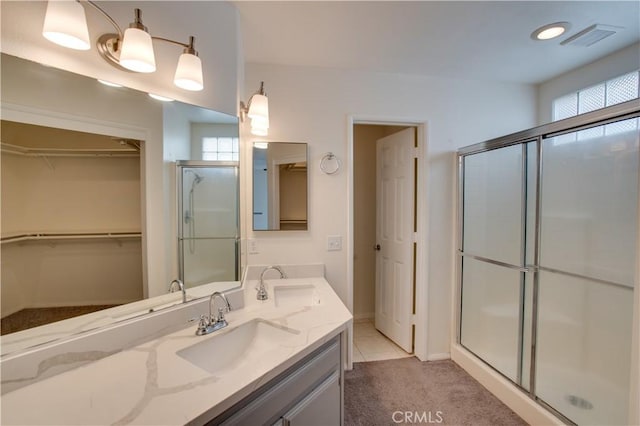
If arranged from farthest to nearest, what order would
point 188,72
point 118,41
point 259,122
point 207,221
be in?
point 259,122 → point 207,221 → point 188,72 → point 118,41

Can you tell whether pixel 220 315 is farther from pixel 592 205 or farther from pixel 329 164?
pixel 592 205

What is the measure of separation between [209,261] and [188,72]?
3.09ft

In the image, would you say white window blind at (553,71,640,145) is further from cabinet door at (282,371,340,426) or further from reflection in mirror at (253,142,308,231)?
cabinet door at (282,371,340,426)

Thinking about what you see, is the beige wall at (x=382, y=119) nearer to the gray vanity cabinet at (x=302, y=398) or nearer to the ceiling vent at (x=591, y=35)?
the ceiling vent at (x=591, y=35)

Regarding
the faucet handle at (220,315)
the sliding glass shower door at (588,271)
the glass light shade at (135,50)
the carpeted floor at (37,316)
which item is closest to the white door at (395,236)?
the sliding glass shower door at (588,271)

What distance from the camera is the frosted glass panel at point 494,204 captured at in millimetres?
2119

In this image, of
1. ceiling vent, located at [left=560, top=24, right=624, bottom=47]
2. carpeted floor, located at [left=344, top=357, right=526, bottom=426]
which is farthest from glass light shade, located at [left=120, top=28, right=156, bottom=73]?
ceiling vent, located at [left=560, top=24, right=624, bottom=47]

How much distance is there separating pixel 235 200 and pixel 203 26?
93cm

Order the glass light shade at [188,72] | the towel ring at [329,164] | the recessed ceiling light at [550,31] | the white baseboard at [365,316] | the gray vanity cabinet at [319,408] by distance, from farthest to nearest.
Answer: the white baseboard at [365,316], the towel ring at [329,164], the recessed ceiling light at [550,31], the glass light shade at [188,72], the gray vanity cabinet at [319,408]

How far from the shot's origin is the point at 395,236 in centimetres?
289

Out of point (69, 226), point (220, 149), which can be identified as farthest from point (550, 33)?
point (69, 226)

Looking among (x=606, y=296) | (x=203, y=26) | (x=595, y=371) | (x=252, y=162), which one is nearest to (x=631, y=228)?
(x=606, y=296)

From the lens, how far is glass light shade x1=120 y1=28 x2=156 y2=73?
1066mm

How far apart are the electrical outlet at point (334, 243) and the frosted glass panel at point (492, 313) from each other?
1176mm
